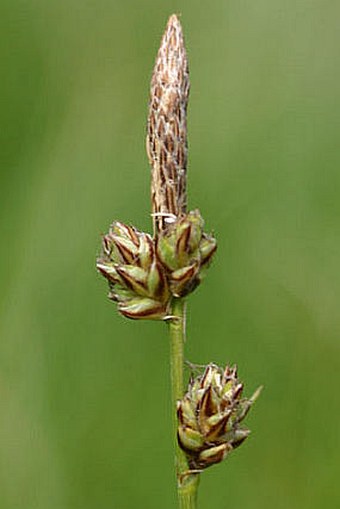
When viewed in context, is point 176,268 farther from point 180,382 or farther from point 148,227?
point 148,227

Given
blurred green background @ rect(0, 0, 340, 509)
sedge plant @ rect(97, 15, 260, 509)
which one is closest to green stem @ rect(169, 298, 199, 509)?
sedge plant @ rect(97, 15, 260, 509)

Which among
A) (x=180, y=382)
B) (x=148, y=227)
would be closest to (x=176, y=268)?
(x=180, y=382)

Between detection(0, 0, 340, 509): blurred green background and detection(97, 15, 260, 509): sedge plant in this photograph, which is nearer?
detection(97, 15, 260, 509): sedge plant

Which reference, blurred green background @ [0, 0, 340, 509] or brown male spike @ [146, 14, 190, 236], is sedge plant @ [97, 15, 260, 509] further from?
blurred green background @ [0, 0, 340, 509]

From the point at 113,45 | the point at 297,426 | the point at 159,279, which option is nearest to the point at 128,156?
the point at 113,45

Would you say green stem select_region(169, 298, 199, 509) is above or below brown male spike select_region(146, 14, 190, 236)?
below

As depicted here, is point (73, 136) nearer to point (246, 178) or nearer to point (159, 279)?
point (246, 178)

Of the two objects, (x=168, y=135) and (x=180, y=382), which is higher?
(x=168, y=135)
